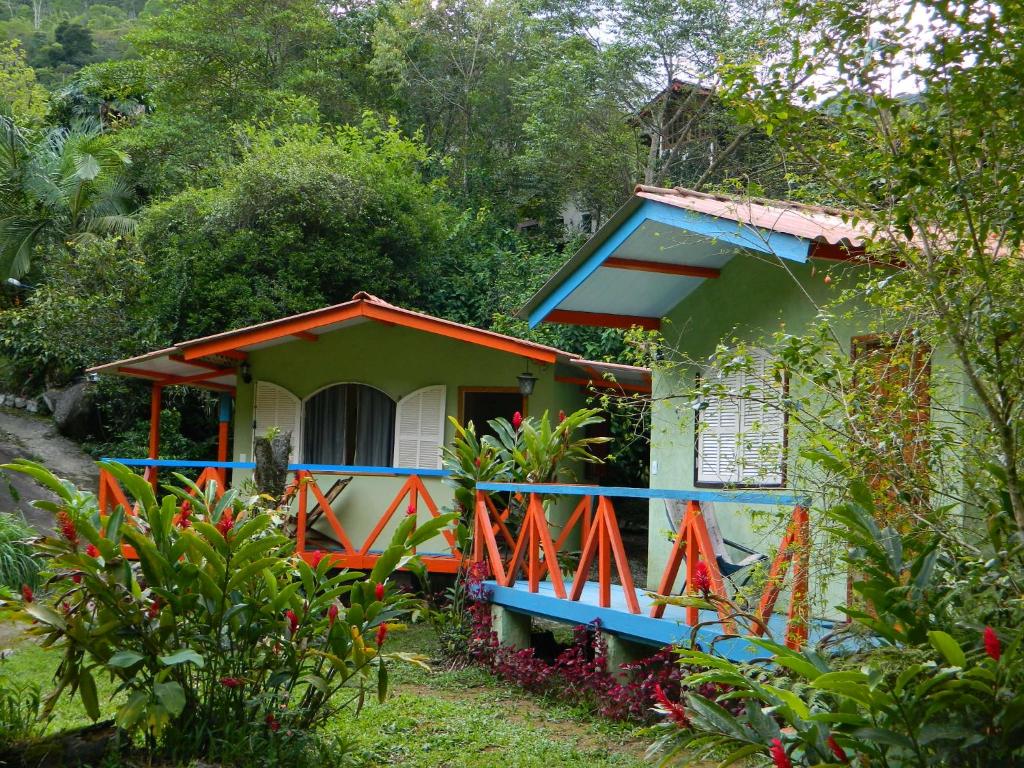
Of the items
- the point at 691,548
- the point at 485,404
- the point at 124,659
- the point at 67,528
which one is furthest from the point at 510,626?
the point at 485,404

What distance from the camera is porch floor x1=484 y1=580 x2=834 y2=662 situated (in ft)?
19.4

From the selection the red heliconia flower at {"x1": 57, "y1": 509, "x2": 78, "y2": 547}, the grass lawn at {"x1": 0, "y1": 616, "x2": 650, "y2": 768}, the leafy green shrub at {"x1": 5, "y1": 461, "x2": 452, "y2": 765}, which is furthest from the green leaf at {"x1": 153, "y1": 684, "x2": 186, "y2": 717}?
the grass lawn at {"x1": 0, "y1": 616, "x2": 650, "y2": 768}

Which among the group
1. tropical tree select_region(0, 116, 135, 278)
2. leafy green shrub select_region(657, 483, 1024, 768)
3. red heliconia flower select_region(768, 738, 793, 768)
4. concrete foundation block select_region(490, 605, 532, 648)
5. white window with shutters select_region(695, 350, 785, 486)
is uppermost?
tropical tree select_region(0, 116, 135, 278)

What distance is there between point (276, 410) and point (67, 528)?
8738mm

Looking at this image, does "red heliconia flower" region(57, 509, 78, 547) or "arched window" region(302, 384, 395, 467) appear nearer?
"red heliconia flower" region(57, 509, 78, 547)

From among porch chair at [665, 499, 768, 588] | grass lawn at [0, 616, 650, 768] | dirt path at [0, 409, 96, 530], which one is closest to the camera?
grass lawn at [0, 616, 650, 768]

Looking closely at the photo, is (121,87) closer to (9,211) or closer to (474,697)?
(9,211)

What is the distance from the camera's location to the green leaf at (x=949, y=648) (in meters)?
3.21

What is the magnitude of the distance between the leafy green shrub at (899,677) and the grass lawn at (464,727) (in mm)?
2088

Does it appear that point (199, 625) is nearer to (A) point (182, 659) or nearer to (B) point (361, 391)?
(A) point (182, 659)

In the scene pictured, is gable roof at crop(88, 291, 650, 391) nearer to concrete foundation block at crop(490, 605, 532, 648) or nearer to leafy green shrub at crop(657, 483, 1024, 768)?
concrete foundation block at crop(490, 605, 532, 648)

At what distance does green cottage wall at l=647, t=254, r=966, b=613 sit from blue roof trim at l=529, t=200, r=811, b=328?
34cm

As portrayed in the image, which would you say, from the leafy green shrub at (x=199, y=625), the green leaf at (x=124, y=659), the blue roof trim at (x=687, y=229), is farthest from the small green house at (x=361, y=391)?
the green leaf at (x=124, y=659)

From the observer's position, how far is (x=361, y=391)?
13305mm
